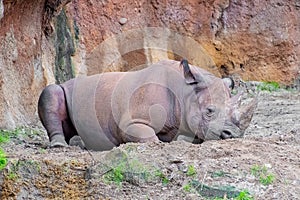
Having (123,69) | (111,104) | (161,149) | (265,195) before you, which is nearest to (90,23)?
(123,69)

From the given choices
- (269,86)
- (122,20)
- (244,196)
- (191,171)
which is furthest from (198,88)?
(269,86)

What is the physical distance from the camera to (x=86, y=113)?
293 inches

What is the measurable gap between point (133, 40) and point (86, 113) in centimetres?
525

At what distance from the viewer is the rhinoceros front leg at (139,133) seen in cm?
673

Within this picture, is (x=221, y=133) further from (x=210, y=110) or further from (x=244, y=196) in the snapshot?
(x=244, y=196)

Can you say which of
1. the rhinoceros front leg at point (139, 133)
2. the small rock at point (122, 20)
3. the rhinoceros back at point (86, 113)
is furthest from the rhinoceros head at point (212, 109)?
the small rock at point (122, 20)

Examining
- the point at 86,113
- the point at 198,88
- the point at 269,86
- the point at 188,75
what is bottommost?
the point at 269,86

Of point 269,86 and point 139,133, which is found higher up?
point 139,133

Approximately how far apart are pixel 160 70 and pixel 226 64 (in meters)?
6.27

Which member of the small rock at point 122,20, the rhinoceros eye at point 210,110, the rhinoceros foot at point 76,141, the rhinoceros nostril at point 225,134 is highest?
the small rock at point 122,20

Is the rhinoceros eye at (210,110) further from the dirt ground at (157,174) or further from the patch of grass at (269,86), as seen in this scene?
the patch of grass at (269,86)

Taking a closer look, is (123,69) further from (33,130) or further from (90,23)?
(33,130)

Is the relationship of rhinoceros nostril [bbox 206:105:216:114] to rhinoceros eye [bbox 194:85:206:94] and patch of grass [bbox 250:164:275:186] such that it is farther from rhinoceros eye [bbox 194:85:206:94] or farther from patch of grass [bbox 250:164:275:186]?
patch of grass [bbox 250:164:275:186]

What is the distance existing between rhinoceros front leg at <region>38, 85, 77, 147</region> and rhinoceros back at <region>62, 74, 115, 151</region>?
0.24ft
